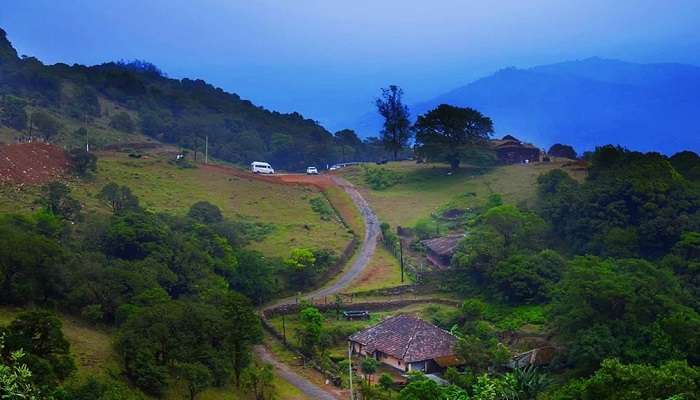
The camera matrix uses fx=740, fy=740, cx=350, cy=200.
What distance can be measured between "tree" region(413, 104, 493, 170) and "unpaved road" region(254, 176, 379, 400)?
7253mm

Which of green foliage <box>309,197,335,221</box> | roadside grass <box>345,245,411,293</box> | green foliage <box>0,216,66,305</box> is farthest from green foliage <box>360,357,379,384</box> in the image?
green foliage <box>309,197,335,221</box>

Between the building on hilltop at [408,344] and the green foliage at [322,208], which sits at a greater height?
the green foliage at [322,208]

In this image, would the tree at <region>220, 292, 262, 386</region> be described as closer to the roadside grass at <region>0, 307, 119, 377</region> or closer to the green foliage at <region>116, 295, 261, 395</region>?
the green foliage at <region>116, 295, 261, 395</region>

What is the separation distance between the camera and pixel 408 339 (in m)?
32.3

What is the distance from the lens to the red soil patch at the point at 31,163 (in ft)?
143

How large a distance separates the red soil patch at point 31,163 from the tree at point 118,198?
4.09 metres

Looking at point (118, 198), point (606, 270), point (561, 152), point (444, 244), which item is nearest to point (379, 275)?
point (444, 244)

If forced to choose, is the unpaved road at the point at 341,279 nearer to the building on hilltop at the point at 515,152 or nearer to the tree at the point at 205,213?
the tree at the point at 205,213

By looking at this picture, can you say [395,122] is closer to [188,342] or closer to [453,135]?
[453,135]

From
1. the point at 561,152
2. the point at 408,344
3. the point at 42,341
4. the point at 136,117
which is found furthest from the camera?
the point at 136,117

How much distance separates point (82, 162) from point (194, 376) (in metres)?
29.7

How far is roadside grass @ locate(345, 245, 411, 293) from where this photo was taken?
4121 cm

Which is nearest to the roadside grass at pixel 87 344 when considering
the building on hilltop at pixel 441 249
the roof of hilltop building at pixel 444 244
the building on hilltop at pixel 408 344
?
the building on hilltop at pixel 408 344

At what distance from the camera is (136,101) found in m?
81.2
